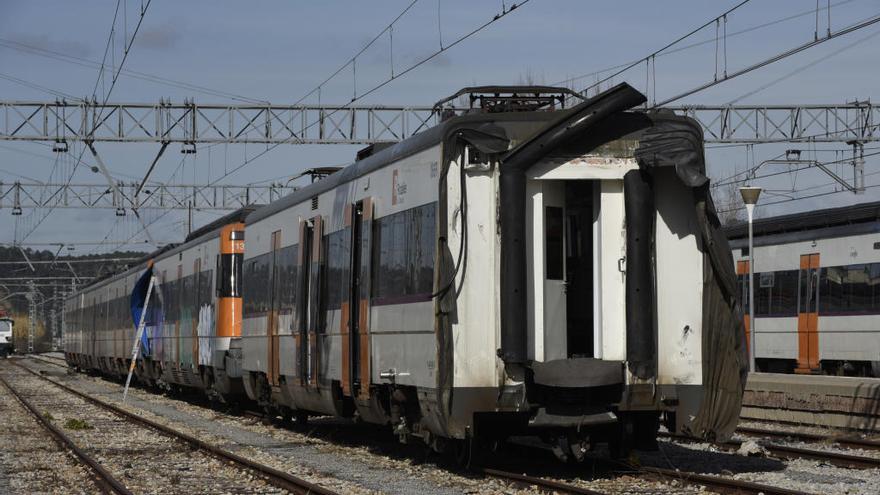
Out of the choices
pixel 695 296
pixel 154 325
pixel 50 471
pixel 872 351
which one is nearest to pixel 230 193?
pixel 154 325

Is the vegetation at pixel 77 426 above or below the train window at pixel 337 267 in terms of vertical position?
below

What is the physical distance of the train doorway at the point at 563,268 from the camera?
1224 cm

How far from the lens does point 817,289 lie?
2648 centimetres

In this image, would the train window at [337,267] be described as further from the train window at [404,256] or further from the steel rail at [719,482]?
the steel rail at [719,482]

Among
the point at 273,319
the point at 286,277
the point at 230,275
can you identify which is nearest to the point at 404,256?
the point at 286,277

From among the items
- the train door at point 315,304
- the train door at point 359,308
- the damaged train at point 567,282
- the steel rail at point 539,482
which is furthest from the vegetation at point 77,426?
the steel rail at point 539,482

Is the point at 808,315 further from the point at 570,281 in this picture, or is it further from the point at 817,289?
the point at 570,281

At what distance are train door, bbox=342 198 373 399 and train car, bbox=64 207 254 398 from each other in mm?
8882

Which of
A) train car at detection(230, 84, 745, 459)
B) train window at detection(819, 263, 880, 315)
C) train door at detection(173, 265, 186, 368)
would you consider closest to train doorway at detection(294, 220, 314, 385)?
train car at detection(230, 84, 745, 459)

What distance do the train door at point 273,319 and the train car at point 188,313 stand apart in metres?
4.46

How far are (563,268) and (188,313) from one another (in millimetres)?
17016

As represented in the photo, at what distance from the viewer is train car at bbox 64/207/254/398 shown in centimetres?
2450

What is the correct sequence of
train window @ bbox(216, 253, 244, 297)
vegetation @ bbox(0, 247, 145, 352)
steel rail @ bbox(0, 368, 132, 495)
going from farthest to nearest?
vegetation @ bbox(0, 247, 145, 352) < train window @ bbox(216, 253, 244, 297) < steel rail @ bbox(0, 368, 132, 495)

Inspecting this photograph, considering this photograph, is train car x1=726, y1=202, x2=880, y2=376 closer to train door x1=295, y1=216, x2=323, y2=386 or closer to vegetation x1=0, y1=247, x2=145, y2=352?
train door x1=295, y1=216, x2=323, y2=386
